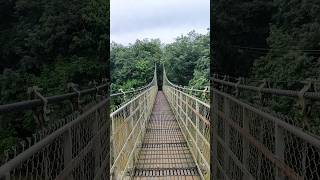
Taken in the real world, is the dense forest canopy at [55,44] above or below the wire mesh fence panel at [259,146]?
above

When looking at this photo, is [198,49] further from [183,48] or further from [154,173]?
[154,173]

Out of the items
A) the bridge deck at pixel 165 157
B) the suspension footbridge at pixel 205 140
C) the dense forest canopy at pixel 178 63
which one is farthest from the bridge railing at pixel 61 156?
the dense forest canopy at pixel 178 63

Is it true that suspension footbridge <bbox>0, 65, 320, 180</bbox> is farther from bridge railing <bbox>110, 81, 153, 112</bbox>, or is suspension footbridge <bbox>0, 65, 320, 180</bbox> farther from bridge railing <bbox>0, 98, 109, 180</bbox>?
bridge railing <bbox>110, 81, 153, 112</bbox>

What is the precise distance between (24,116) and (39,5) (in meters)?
1.75

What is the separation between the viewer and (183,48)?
11.4m

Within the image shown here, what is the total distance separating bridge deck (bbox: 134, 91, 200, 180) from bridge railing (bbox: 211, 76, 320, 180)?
104 cm

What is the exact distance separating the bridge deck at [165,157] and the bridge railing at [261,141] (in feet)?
3.43

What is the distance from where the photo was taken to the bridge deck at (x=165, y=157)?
141 inches

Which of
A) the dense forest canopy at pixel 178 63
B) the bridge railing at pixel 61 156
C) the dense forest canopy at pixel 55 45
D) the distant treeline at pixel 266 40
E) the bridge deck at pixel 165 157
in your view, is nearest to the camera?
the bridge railing at pixel 61 156

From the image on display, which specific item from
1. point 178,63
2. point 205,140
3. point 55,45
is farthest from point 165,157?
point 178,63

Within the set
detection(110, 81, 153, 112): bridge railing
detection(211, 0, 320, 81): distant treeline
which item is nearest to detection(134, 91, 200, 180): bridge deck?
detection(110, 81, 153, 112): bridge railing

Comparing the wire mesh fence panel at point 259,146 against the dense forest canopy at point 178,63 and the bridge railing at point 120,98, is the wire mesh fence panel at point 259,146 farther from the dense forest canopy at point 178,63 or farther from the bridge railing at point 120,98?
the dense forest canopy at point 178,63

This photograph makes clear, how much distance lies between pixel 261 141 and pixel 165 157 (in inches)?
119

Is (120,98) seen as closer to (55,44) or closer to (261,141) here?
(55,44)
